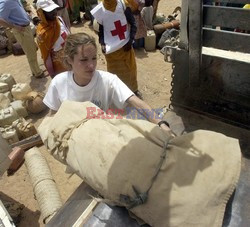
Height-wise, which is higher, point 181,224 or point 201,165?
point 201,165

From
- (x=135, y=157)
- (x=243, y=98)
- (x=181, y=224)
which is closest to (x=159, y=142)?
(x=135, y=157)

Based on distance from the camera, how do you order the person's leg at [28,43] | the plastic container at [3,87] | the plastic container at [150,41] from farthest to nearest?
the plastic container at [150,41], the person's leg at [28,43], the plastic container at [3,87]

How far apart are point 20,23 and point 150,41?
3163mm

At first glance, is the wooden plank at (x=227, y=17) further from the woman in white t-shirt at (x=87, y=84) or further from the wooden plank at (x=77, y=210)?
the wooden plank at (x=77, y=210)

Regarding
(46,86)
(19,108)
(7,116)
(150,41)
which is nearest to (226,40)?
(7,116)

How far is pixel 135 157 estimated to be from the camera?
1.46 metres

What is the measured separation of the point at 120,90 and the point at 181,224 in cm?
128

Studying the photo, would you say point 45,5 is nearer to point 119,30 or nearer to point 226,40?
point 119,30

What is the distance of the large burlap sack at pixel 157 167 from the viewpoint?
1.36m

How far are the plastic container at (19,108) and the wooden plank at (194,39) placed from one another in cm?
367

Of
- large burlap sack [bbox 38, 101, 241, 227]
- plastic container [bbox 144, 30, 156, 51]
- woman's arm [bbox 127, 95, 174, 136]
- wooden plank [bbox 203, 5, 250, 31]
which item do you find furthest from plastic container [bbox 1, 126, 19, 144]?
plastic container [bbox 144, 30, 156, 51]

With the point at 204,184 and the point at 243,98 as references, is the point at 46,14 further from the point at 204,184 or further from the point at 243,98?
the point at 204,184

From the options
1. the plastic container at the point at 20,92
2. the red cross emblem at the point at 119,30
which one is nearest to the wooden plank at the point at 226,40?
the red cross emblem at the point at 119,30

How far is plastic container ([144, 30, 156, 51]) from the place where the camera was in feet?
21.9
